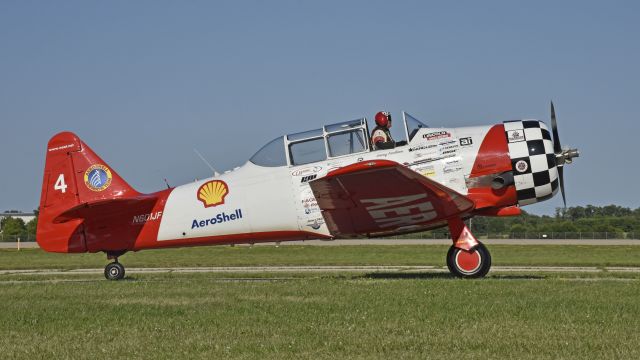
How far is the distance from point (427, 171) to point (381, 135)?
41.2 inches

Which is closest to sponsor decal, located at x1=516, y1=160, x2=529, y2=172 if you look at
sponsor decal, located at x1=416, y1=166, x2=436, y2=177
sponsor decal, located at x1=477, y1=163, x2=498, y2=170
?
sponsor decal, located at x1=477, y1=163, x2=498, y2=170

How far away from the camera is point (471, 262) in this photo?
14.4 meters

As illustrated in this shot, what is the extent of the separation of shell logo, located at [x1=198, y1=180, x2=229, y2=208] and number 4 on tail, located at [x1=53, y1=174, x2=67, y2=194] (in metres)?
2.95

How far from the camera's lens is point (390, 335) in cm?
783

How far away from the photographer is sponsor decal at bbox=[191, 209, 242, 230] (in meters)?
15.4

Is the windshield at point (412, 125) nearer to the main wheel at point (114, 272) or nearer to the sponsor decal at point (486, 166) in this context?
the sponsor decal at point (486, 166)

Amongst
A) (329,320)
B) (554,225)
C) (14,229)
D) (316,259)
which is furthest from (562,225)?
(329,320)

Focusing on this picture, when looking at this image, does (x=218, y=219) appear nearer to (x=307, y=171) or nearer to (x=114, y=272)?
(x=307, y=171)

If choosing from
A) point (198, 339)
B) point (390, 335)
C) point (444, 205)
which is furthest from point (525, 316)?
point (444, 205)

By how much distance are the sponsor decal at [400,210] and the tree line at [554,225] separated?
3949 centimetres

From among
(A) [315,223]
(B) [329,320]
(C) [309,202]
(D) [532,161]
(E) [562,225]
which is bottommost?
(E) [562,225]

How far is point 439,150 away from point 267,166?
3230mm

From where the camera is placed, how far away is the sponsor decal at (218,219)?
15.4 m

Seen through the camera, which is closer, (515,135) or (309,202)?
(515,135)
